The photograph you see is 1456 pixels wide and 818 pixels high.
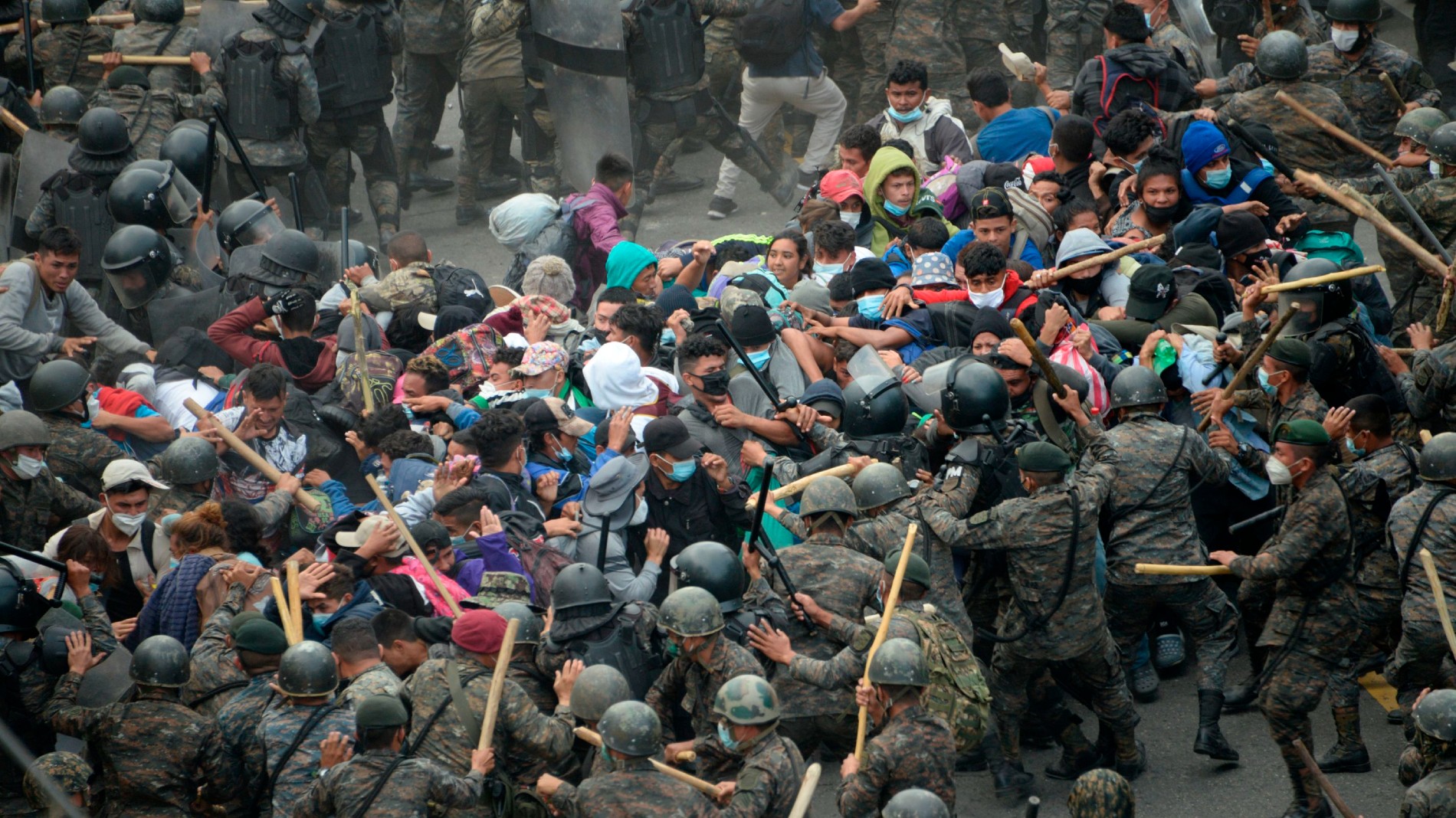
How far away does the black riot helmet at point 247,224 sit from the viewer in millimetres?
10352

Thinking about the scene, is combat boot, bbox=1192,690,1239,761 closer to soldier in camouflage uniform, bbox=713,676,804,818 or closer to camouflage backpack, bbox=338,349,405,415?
soldier in camouflage uniform, bbox=713,676,804,818

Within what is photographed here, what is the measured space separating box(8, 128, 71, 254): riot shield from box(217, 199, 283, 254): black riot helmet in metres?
1.34

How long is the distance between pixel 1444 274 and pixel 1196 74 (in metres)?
3.22

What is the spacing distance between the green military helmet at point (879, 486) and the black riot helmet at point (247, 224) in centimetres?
480

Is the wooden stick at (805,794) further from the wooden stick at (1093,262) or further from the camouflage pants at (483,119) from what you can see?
the camouflage pants at (483,119)

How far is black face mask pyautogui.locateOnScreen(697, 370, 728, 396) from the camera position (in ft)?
26.1

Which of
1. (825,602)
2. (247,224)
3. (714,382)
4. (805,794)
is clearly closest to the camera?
(805,794)

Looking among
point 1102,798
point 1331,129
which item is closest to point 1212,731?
point 1102,798

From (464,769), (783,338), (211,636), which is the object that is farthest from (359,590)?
(783,338)

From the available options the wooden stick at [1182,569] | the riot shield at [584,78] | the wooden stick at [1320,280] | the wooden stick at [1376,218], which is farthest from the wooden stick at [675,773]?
the riot shield at [584,78]

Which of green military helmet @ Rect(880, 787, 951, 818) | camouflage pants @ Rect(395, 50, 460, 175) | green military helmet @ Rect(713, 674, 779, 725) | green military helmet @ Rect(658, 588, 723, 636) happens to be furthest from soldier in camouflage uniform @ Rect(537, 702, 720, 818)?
camouflage pants @ Rect(395, 50, 460, 175)

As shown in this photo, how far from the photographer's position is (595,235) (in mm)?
10602

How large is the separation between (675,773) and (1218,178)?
5.32 metres

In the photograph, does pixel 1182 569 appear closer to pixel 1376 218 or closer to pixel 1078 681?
pixel 1078 681
